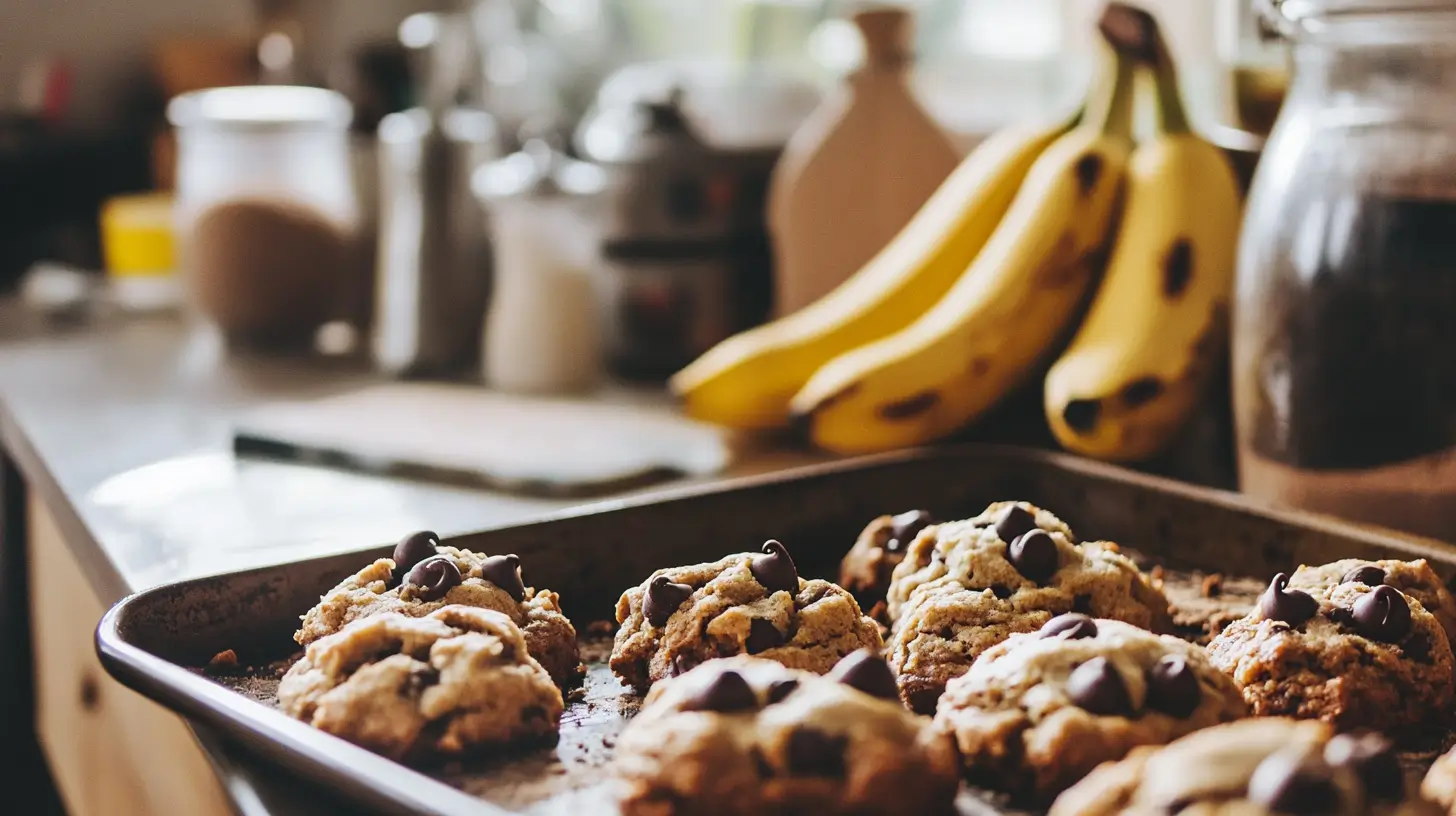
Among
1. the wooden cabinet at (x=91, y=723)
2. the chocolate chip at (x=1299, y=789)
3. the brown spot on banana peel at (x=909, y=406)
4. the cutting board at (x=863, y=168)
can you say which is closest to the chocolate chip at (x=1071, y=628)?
the chocolate chip at (x=1299, y=789)

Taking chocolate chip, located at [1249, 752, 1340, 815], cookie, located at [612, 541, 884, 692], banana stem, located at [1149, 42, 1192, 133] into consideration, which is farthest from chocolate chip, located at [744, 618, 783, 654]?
banana stem, located at [1149, 42, 1192, 133]

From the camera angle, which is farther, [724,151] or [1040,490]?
[724,151]

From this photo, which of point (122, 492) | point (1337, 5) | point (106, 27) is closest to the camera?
point (1337, 5)

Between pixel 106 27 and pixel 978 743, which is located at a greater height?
pixel 106 27

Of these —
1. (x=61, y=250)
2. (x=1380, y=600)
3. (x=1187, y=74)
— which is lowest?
(x=61, y=250)

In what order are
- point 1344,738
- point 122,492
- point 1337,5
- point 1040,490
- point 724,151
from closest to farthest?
point 1344,738, point 1337,5, point 1040,490, point 122,492, point 724,151

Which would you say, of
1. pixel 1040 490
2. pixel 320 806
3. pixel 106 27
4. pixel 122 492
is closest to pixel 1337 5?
pixel 1040 490

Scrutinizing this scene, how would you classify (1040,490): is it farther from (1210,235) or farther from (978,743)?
(978,743)
